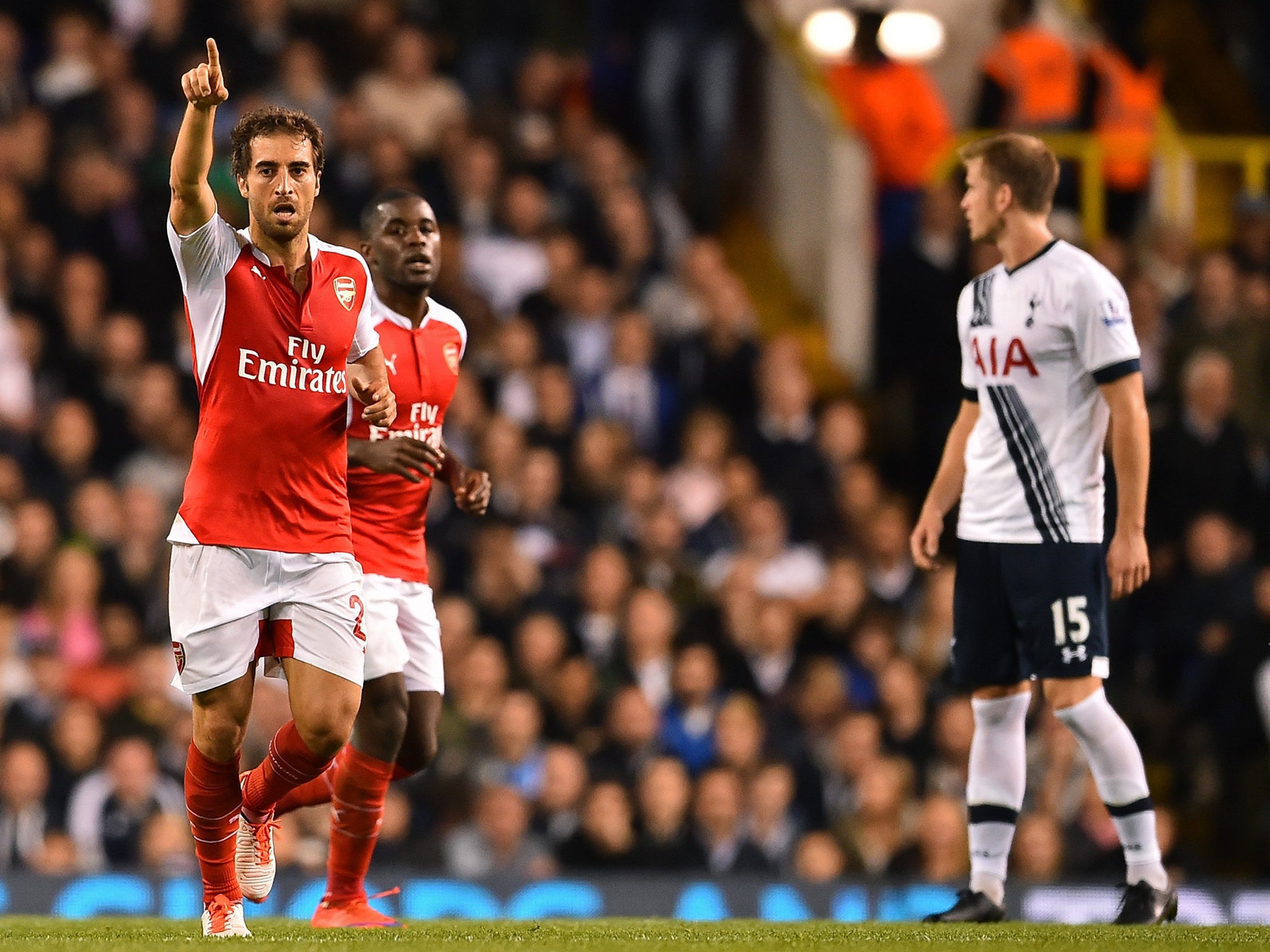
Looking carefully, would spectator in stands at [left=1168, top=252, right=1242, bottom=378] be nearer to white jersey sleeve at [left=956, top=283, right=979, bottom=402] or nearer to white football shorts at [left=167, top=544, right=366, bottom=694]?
white jersey sleeve at [left=956, top=283, right=979, bottom=402]

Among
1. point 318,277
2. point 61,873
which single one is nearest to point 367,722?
point 318,277

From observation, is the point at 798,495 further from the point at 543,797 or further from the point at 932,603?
the point at 543,797

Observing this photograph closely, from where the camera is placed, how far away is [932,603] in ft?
36.0

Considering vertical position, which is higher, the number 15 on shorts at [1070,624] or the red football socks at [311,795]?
the number 15 on shorts at [1070,624]

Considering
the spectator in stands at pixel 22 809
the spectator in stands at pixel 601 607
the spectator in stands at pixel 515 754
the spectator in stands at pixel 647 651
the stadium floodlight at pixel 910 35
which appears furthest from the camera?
the stadium floodlight at pixel 910 35

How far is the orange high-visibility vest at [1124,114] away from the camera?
12969 millimetres

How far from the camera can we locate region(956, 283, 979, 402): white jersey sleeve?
22.3 ft

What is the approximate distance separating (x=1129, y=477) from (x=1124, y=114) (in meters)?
7.48

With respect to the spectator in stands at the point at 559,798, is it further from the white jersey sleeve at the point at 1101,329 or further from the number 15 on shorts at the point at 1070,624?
the white jersey sleeve at the point at 1101,329

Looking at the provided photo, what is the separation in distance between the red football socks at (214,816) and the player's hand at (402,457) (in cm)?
108

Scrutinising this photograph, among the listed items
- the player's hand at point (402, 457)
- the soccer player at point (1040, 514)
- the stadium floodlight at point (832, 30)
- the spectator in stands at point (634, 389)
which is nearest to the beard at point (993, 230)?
the soccer player at point (1040, 514)

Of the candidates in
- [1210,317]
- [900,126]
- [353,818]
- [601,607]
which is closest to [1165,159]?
[900,126]

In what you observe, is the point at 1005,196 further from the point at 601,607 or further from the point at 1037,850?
the point at 601,607

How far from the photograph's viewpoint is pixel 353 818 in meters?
6.65
